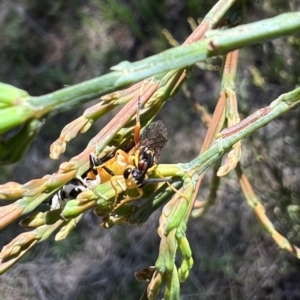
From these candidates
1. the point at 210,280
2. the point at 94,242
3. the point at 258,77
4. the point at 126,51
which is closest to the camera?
the point at 258,77

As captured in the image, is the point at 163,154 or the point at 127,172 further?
the point at 163,154

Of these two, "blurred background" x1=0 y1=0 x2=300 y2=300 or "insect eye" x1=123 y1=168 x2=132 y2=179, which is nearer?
"insect eye" x1=123 y1=168 x2=132 y2=179

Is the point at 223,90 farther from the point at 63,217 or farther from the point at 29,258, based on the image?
the point at 29,258

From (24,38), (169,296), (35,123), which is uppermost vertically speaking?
(35,123)

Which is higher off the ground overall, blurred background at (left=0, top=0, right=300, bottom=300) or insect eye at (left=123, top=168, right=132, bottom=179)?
insect eye at (left=123, top=168, right=132, bottom=179)

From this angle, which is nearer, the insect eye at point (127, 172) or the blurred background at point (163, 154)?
the insect eye at point (127, 172)

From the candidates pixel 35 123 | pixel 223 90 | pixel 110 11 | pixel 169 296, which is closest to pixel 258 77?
pixel 223 90

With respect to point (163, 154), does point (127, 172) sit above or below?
above

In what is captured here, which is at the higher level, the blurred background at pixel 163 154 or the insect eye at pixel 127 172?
the insect eye at pixel 127 172
